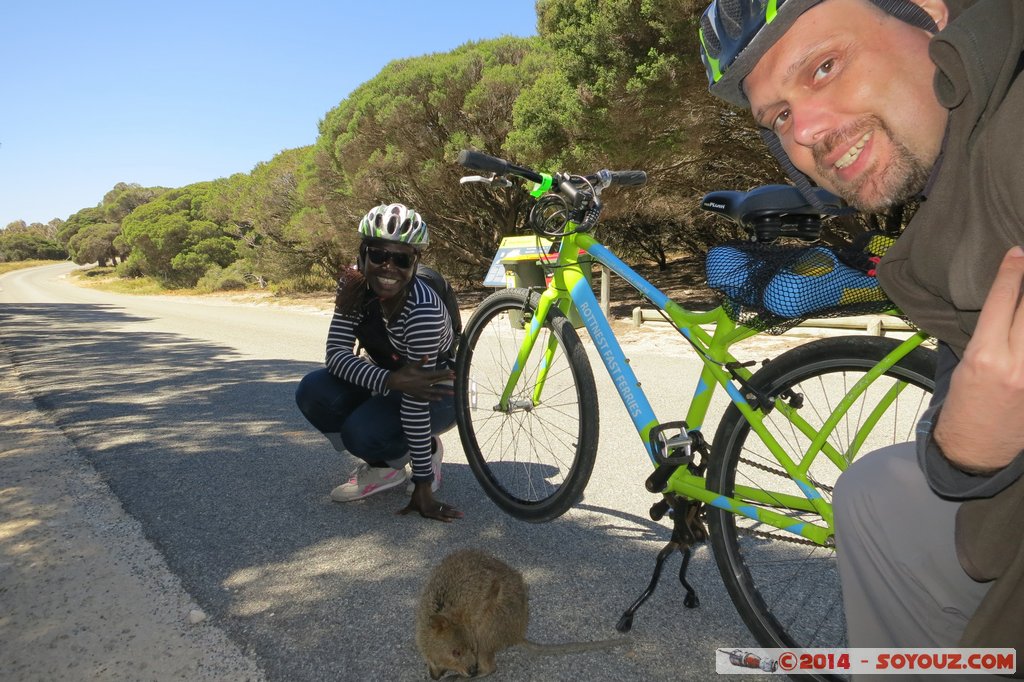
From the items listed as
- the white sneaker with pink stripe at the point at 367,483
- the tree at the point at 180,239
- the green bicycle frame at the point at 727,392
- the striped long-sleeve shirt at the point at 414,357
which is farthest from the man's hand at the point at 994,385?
the tree at the point at 180,239

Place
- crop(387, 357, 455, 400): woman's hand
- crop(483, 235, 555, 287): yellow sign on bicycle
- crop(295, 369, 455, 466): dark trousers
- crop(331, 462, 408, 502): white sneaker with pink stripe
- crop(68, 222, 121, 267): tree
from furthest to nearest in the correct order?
1. crop(68, 222, 121, 267): tree
2. crop(483, 235, 555, 287): yellow sign on bicycle
3. crop(331, 462, 408, 502): white sneaker with pink stripe
4. crop(295, 369, 455, 466): dark trousers
5. crop(387, 357, 455, 400): woman's hand

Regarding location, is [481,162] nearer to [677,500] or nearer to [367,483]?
[677,500]

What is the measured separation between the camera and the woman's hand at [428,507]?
3.46m

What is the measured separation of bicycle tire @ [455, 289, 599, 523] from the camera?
9.43 ft

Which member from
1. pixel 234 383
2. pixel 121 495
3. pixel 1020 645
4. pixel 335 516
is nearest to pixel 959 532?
pixel 1020 645

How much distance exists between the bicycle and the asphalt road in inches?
8.0

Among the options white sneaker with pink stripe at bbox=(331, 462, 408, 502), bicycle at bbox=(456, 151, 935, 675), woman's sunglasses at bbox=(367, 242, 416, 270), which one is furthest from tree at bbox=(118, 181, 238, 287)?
bicycle at bbox=(456, 151, 935, 675)

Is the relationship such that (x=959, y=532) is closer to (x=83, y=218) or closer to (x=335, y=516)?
(x=335, y=516)

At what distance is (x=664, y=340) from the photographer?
8.69 metres

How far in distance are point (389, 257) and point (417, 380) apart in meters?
0.69

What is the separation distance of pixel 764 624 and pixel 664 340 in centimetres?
666

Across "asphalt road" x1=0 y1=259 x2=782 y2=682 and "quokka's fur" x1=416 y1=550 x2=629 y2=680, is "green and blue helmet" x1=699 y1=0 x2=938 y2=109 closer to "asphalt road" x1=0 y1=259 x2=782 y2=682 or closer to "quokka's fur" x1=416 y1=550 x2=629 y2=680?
"quokka's fur" x1=416 y1=550 x2=629 y2=680

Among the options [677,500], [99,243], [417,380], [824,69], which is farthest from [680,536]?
[99,243]

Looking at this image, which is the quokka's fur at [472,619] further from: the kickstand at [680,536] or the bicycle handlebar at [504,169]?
the bicycle handlebar at [504,169]
